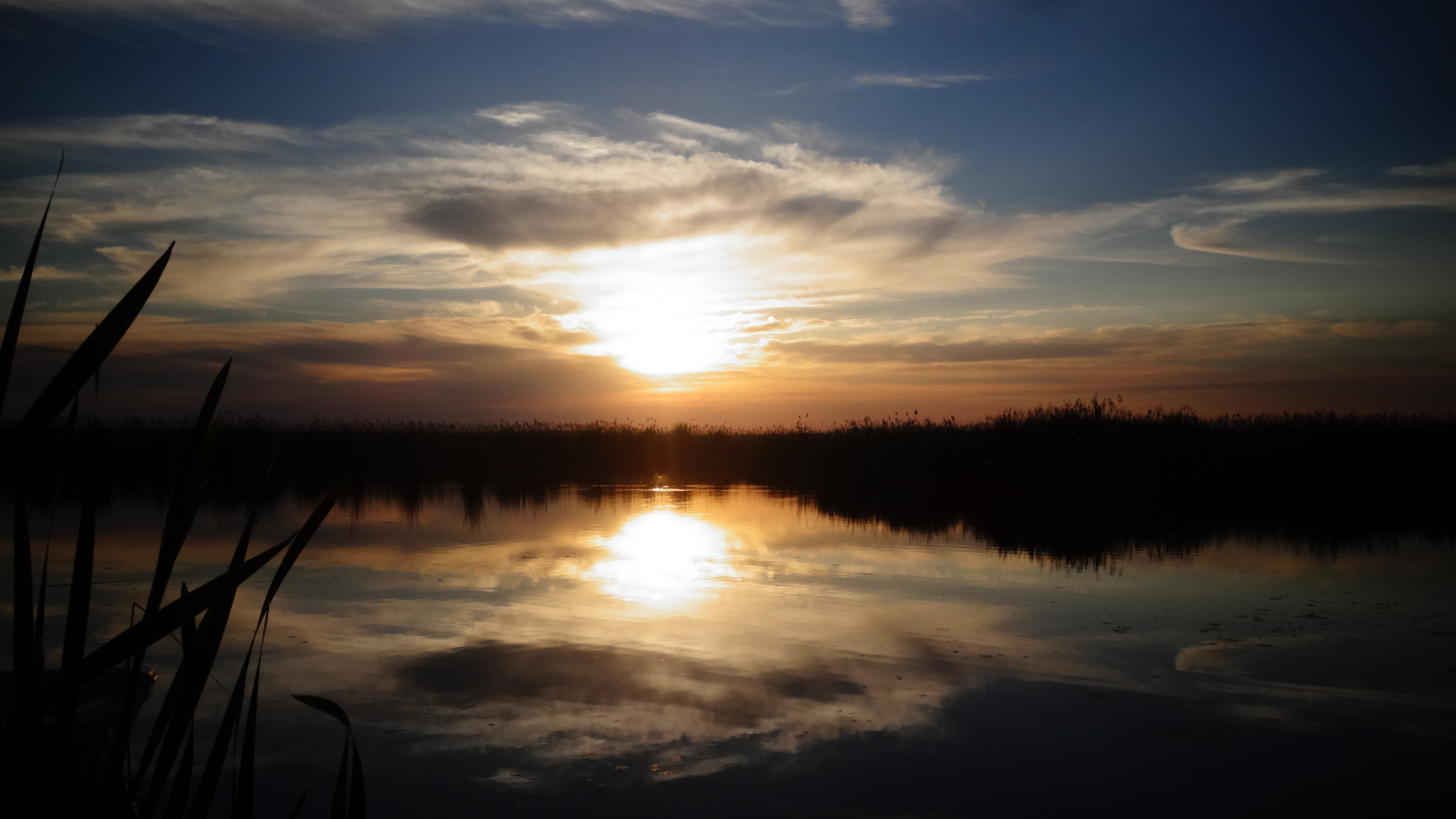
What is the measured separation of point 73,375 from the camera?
33.3 inches

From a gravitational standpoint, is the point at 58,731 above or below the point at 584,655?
above

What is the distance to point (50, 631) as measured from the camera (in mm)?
7188

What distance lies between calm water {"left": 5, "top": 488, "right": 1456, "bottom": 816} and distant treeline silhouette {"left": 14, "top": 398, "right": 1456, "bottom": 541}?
421 cm

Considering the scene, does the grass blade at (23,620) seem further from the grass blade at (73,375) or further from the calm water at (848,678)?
the calm water at (848,678)

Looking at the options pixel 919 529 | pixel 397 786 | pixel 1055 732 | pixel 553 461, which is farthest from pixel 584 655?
pixel 553 461

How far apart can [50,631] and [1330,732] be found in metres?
8.79

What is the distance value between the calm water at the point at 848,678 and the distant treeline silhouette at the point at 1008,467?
13.8 ft

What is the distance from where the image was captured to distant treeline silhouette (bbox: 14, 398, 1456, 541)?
657 inches

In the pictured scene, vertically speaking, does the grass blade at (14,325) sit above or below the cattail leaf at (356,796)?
above

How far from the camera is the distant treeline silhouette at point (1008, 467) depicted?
54.7 feet

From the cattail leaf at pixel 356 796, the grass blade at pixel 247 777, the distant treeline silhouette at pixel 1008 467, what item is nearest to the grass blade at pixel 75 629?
the grass blade at pixel 247 777

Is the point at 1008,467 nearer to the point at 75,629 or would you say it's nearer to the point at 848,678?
the point at 848,678

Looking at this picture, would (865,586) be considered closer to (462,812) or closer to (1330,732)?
(1330,732)

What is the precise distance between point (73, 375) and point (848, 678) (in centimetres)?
573
